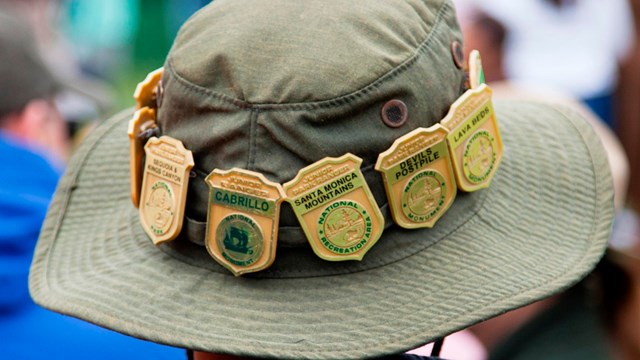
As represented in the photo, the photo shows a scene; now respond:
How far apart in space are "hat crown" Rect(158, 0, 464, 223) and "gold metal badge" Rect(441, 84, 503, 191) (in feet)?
0.08

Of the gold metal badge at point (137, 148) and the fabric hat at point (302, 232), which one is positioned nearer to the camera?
the fabric hat at point (302, 232)

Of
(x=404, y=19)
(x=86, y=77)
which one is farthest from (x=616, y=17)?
(x=86, y=77)

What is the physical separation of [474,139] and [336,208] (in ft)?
0.76

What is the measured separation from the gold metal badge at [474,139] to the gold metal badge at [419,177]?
0.02 meters

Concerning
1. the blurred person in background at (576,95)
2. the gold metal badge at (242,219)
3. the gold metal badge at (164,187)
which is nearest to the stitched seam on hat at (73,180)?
the gold metal badge at (164,187)

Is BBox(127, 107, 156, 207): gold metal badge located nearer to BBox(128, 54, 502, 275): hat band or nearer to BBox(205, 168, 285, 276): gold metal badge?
BBox(128, 54, 502, 275): hat band

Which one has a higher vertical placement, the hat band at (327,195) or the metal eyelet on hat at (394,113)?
the metal eyelet on hat at (394,113)

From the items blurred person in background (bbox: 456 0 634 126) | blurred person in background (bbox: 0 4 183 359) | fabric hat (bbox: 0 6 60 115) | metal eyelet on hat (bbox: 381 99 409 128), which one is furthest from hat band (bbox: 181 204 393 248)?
blurred person in background (bbox: 456 0 634 126)

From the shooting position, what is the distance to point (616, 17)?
4.28 m

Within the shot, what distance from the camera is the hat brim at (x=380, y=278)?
118cm

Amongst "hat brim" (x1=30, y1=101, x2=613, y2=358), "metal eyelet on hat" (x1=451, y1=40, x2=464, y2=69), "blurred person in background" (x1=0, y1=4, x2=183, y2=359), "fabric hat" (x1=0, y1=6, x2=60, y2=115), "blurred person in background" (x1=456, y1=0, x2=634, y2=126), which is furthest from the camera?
"blurred person in background" (x1=456, y1=0, x2=634, y2=126)

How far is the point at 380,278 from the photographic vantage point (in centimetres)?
125

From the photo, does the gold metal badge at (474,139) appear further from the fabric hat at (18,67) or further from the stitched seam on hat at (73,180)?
the fabric hat at (18,67)

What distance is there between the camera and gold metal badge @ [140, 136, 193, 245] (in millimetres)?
1261
